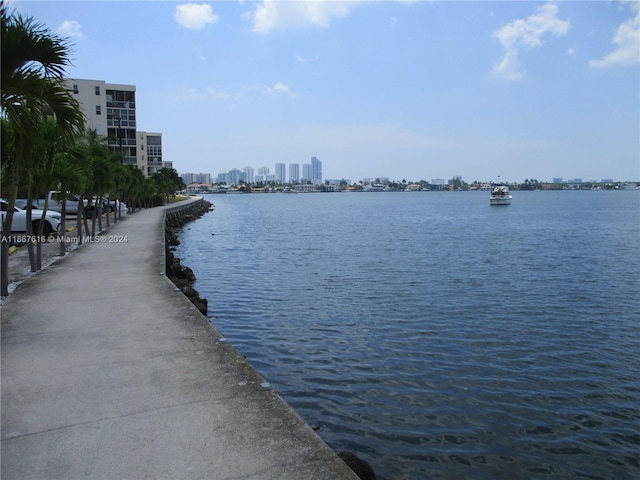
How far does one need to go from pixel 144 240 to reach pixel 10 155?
11519 mm

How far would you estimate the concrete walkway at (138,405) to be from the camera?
429 cm

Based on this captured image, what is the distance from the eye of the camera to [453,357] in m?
10.7

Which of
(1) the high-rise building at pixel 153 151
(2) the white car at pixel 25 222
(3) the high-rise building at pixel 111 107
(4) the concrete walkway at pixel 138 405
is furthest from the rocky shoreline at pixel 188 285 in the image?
(1) the high-rise building at pixel 153 151

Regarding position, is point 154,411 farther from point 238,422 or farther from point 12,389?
point 12,389

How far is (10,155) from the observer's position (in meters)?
10.2

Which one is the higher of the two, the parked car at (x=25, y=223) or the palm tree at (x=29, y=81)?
the palm tree at (x=29, y=81)


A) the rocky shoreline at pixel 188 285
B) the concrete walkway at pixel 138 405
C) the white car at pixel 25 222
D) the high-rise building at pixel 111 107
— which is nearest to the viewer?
the concrete walkway at pixel 138 405

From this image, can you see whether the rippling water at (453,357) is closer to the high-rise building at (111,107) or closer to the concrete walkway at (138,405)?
the concrete walkway at (138,405)

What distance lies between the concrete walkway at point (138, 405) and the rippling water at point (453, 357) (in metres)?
Result: 2.11

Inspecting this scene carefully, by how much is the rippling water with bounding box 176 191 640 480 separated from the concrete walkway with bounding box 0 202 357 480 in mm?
2114

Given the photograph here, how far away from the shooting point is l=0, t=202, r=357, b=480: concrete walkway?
14.1ft

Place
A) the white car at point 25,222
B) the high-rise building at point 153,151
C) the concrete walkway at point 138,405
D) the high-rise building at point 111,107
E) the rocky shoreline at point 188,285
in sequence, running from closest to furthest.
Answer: the concrete walkway at point 138,405 < the rocky shoreline at point 188,285 < the white car at point 25,222 < the high-rise building at point 111,107 < the high-rise building at point 153,151

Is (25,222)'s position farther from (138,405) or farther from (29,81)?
(138,405)

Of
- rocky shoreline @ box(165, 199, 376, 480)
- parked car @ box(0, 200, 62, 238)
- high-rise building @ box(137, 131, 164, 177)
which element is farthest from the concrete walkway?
high-rise building @ box(137, 131, 164, 177)
